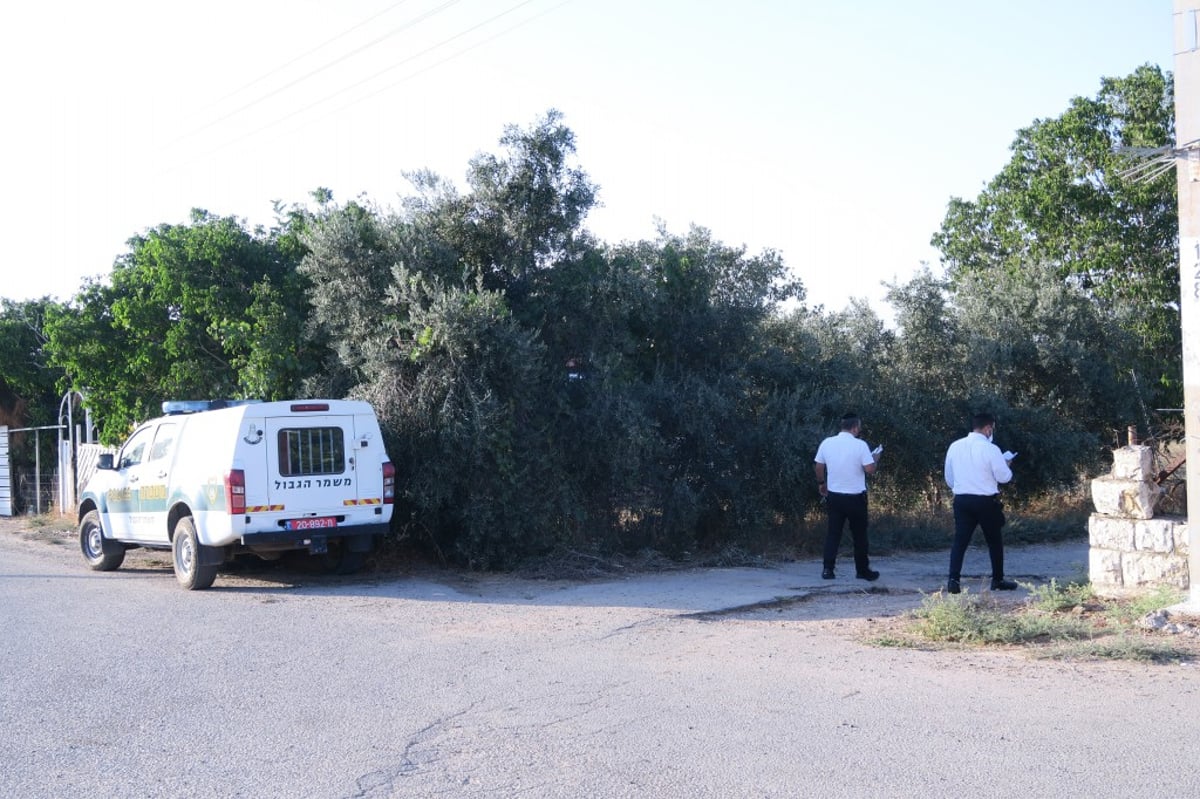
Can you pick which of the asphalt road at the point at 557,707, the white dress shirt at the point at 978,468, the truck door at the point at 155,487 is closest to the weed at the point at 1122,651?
the asphalt road at the point at 557,707

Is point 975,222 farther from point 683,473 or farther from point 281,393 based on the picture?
point 281,393

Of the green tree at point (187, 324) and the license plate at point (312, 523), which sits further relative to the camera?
the green tree at point (187, 324)

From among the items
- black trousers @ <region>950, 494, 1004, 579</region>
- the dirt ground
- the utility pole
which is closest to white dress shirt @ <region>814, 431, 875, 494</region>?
the dirt ground

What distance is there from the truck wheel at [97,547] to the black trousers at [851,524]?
8.73 m

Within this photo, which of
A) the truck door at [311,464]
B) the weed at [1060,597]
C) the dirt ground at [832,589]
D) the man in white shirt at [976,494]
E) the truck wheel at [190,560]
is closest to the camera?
the dirt ground at [832,589]

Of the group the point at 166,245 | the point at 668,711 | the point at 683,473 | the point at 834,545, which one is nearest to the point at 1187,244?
the point at 834,545

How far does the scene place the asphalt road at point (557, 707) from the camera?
17.5 feet

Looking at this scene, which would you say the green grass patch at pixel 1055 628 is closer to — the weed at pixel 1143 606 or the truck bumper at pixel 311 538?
Answer: the weed at pixel 1143 606

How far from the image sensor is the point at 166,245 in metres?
16.1

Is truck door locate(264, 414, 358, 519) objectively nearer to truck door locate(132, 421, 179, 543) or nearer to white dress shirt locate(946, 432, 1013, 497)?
truck door locate(132, 421, 179, 543)

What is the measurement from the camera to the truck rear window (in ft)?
38.3

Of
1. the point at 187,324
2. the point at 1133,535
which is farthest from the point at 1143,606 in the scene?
the point at 187,324

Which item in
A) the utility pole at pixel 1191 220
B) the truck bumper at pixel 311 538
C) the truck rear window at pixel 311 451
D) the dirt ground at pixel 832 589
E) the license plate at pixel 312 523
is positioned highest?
the utility pole at pixel 1191 220

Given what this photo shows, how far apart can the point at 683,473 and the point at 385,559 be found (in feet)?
12.8
